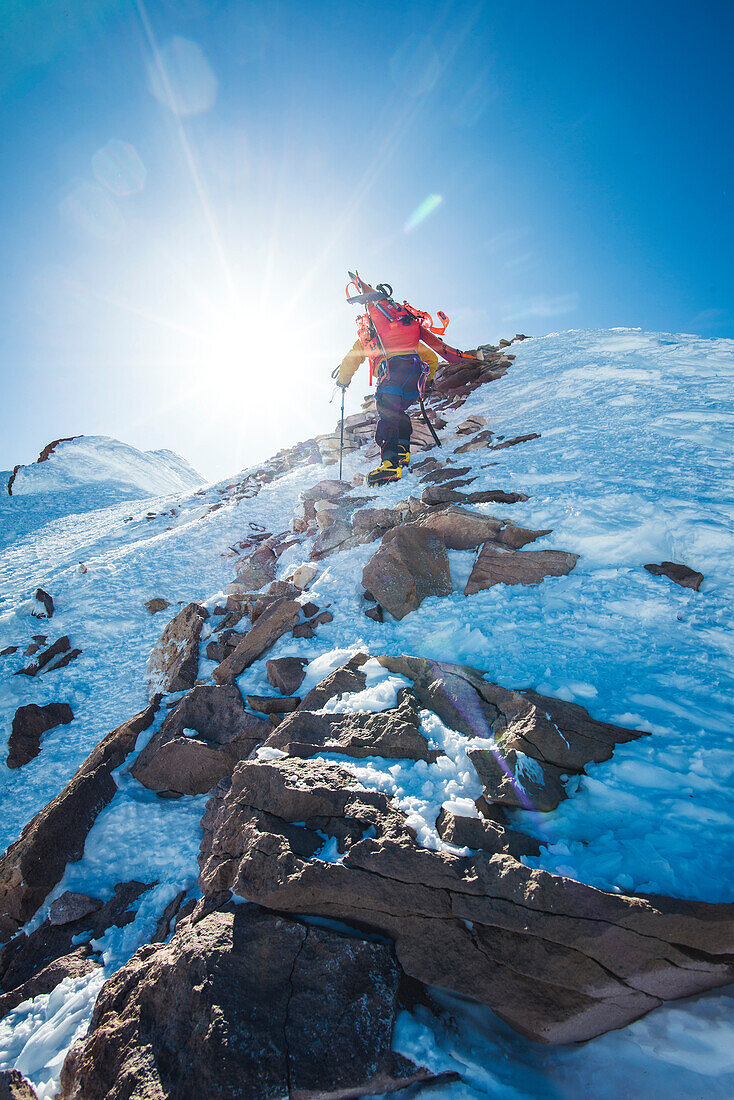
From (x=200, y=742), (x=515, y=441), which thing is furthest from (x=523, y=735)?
(x=515, y=441)

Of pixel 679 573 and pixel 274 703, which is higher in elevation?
pixel 679 573

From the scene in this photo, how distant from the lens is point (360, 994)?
82.5 inches

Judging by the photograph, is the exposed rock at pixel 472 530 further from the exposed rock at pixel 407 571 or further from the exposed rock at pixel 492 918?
the exposed rock at pixel 492 918

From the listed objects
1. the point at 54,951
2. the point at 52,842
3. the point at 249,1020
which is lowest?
the point at 54,951

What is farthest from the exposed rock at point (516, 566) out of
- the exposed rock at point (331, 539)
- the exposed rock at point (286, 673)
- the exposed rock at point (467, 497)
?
the exposed rock at point (331, 539)

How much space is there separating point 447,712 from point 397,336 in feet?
26.9

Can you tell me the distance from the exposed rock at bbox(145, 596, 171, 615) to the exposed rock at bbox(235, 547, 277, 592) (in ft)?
4.57

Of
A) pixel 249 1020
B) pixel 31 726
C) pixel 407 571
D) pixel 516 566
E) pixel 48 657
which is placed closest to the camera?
pixel 249 1020

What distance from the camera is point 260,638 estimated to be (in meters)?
5.06

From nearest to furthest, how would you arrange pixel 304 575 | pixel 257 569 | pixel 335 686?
1. pixel 335 686
2. pixel 304 575
3. pixel 257 569

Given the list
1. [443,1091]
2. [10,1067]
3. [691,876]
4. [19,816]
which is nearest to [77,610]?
[19,816]

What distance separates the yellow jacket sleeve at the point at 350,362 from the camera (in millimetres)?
A: 9422

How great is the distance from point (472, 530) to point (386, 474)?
12.1 feet

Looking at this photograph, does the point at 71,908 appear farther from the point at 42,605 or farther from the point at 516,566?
the point at 42,605
